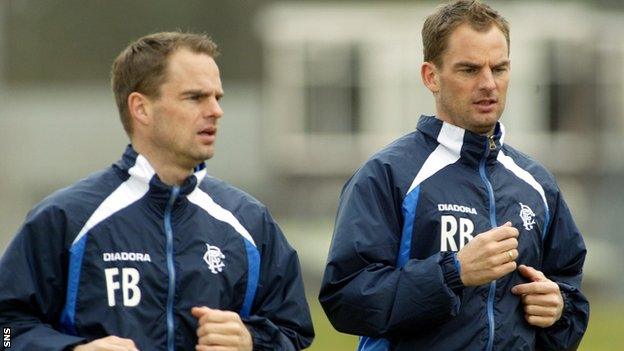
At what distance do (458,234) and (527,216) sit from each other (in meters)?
0.32

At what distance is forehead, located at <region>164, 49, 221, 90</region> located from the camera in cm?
561

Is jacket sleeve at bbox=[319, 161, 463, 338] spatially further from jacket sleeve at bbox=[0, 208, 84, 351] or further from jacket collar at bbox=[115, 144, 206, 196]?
jacket sleeve at bbox=[0, 208, 84, 351]

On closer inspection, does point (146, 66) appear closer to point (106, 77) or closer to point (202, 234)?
point (202, 234)

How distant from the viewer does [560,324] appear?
19.7 ft

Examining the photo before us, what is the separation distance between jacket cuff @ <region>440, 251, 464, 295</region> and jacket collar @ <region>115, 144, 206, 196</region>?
975 mm

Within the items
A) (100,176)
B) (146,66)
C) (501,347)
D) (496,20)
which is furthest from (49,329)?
(496,20)

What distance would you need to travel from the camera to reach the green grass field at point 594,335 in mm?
17517

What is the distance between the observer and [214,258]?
18.1 feet

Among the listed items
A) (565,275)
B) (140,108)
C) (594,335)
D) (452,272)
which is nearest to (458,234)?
(452,272)

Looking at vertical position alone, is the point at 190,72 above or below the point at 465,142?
above

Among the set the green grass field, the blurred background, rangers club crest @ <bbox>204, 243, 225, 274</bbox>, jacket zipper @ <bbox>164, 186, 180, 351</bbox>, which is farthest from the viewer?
the blurred background

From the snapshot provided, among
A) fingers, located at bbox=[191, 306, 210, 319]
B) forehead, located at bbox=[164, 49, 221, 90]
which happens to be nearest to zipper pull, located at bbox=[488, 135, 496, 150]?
forehead, located at bbox=[164, 49, 221, 90]

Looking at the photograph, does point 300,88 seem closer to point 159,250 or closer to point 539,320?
point 539,320

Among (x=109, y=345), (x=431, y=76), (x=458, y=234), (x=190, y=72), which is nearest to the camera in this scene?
Result: (x=109, y=345)
